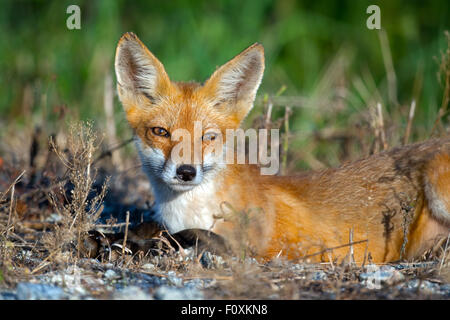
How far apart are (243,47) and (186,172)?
592 centimetres

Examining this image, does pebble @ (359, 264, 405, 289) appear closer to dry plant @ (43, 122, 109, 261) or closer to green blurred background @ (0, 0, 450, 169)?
dry plant @ (43, 122, 109, 261)

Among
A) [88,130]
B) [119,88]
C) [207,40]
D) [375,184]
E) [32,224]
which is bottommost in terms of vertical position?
[32,224]

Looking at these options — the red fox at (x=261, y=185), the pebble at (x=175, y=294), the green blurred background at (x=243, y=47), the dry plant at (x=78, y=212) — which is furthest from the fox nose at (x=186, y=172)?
the green blurred background at (x=243, y=47)

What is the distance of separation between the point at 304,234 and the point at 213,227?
77 cm

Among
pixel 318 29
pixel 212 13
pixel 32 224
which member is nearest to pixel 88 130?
pixel 32 224

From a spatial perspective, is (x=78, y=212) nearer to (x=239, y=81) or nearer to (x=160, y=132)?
(x=160, y=132)

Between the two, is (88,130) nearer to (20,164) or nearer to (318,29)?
(20,164)

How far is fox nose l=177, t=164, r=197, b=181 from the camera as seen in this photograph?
13.8 ft

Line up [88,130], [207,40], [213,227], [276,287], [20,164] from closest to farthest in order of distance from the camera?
[276,287] < [88,130] < [213,227] < [20,164] < [207,40]

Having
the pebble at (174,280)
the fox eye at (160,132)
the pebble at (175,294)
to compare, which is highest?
the fox eye at (160,132)

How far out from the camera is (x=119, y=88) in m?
4.85

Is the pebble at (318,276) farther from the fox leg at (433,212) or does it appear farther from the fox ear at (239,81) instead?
the fox ear at (239,81)

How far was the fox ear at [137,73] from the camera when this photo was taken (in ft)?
15.3

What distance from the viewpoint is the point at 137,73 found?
4848mm
